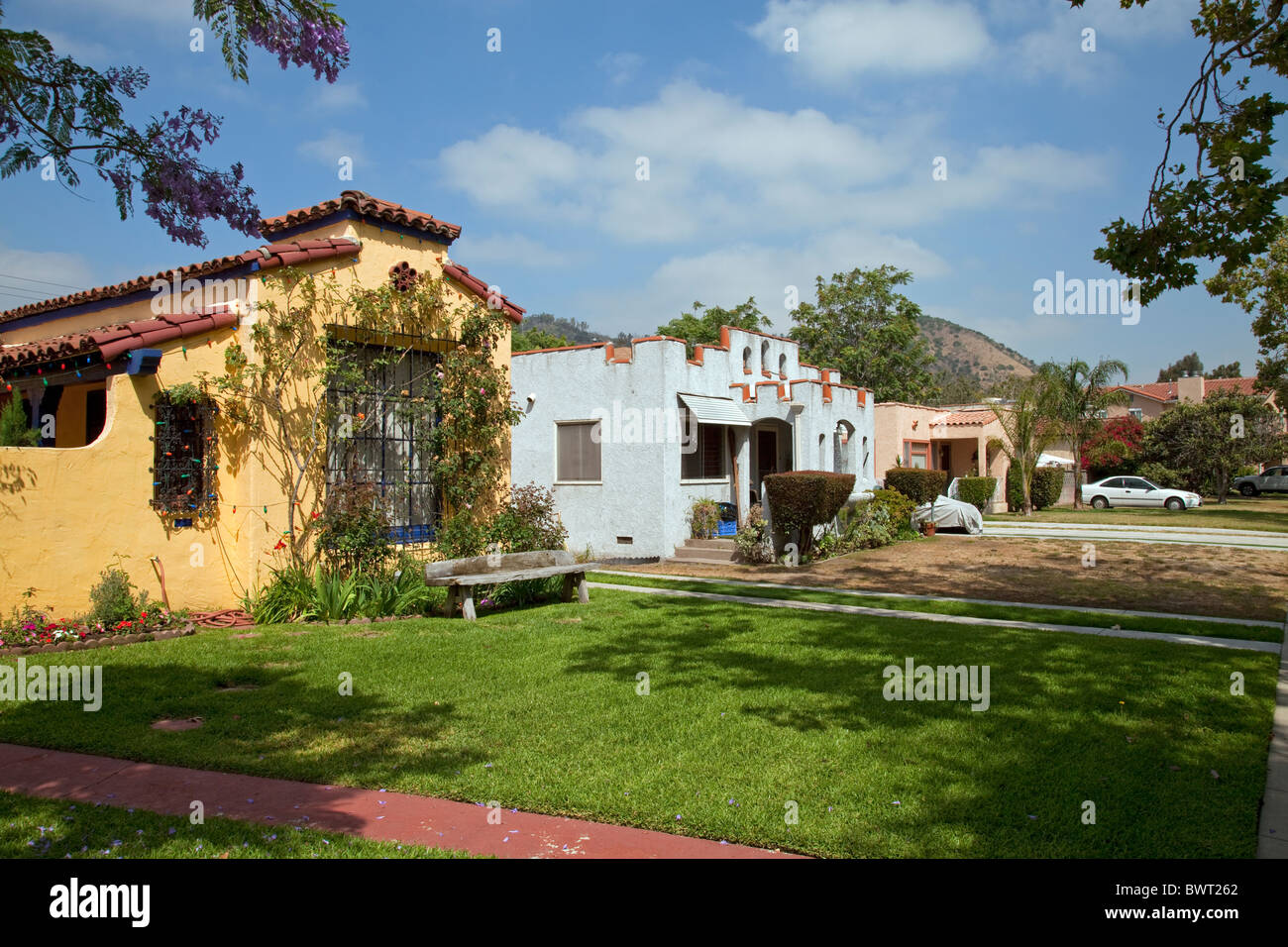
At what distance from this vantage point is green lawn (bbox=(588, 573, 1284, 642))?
9.88 metres

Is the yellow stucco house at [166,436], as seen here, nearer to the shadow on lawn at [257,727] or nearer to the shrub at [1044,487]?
the shadow on lawn at [257,727]

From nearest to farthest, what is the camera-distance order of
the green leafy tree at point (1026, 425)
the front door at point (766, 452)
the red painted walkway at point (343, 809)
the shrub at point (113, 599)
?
the red painted walkway at point (343, 809) → the shrub at point (113, 599) → the front door at point (766, 452) → the green leafy tree at point (1026, 425)

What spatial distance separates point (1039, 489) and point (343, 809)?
35.1 metres

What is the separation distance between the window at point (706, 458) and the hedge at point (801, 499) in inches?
86.7

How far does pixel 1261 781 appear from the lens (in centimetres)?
507

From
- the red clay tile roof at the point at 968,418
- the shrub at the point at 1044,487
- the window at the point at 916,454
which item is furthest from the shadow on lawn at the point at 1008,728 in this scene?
the shrub at the point at 1044,487

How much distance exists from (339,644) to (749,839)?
18.8ft

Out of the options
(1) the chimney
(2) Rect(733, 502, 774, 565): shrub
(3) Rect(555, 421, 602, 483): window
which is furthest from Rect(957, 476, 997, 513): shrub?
(1) the chimney

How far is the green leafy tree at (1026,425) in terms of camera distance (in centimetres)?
3031

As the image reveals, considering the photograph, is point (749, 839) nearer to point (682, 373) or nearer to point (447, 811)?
point (447, 811)

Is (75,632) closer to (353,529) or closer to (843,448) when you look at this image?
(353,529)

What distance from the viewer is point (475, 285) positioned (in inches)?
482

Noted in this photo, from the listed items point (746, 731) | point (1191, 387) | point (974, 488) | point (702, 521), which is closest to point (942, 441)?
point (974, 488)

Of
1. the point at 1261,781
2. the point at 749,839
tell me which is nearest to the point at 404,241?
the point at 749,839
